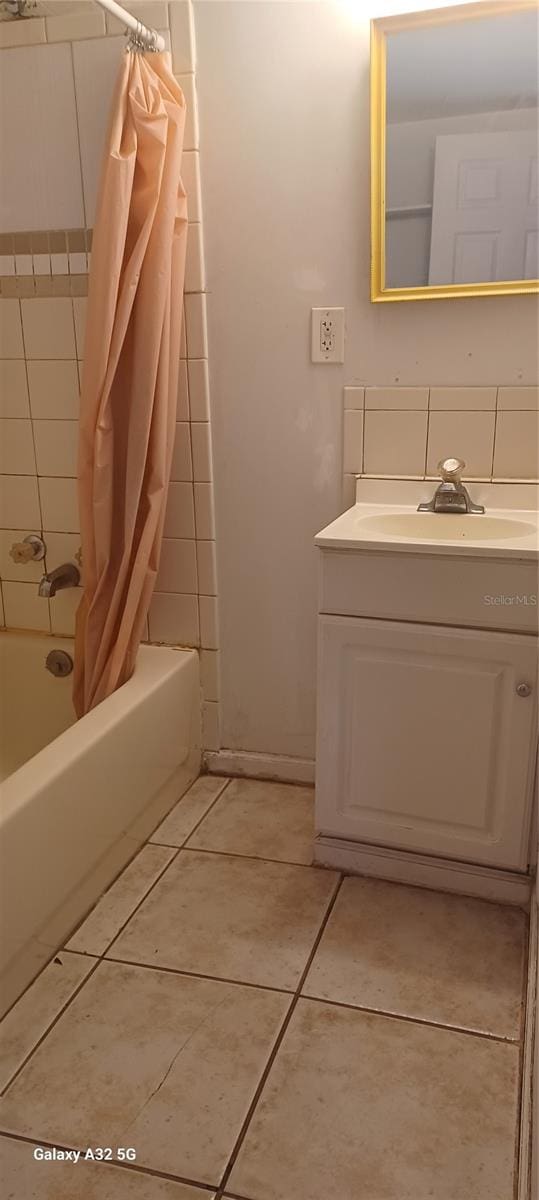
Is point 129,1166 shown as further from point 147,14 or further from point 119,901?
point 147,14

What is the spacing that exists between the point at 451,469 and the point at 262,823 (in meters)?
A: 0.91

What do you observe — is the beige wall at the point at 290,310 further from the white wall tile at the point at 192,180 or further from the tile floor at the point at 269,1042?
the tile floor at the point at 269,1042

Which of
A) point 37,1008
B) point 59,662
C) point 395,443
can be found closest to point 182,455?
point 395,443

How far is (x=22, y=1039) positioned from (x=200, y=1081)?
11.9 inches

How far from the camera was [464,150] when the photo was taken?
1580 mm

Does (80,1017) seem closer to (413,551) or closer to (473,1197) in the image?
(473,1197)

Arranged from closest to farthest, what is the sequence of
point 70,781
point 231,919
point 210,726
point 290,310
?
point 70,781
point 231,919
point 290,310
point 210,726

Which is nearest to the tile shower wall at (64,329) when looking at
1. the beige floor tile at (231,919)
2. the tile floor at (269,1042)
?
the beige floor tile at (231,919)

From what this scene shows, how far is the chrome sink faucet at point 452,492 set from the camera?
5.54ft

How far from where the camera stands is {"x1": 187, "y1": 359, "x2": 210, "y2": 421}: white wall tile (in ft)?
6.12

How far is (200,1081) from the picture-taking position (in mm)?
1231

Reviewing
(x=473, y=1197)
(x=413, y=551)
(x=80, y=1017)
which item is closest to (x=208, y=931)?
(x=80, y=1017)

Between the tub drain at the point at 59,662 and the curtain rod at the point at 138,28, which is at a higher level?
the curtain rod at the point at 138,28

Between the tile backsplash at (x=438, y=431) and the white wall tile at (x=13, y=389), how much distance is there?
2.58 ft
